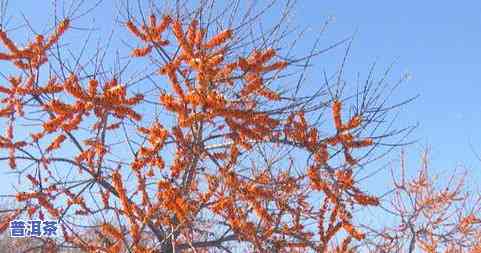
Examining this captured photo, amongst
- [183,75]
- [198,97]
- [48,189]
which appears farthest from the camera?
[48,189]

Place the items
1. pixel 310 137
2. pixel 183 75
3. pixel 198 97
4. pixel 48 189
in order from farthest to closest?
1. pixel 48 189
2. pixel 183 75
3. pixel 310 137
4. pixel 198 97

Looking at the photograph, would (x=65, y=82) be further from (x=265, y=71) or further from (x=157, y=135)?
(x=265, y=71)

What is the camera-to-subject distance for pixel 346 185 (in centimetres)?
498

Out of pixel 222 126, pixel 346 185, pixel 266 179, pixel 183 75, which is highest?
pixel 183 75

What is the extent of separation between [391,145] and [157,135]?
214 centimetres

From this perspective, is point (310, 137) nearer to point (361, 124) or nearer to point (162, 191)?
point (361, 124)

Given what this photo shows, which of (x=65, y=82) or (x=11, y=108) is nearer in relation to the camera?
(x=65, y=82)

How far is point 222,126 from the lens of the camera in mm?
5551

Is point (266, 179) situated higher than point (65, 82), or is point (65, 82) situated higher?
point (65, 82)

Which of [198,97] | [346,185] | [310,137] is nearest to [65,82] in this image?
[198,97]

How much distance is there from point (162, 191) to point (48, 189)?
160 cm

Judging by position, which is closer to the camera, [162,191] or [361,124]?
[162,191]

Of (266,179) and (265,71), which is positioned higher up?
(265,71)

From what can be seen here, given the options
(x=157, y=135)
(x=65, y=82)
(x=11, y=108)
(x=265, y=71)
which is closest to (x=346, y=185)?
(x=265, y=71)
